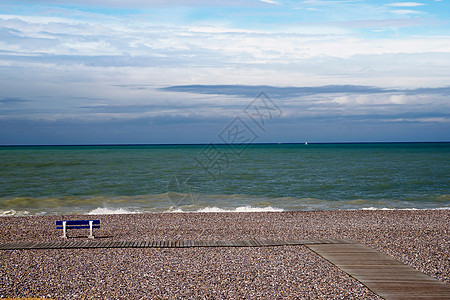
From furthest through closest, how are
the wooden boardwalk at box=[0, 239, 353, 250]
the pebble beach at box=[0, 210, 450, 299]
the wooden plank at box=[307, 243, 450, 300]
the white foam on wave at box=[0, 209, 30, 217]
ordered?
the white foam on wave at box=[0, 209, 30, 217], the wooden boardwalk at box=[0, 239, 353, 250], the pebble beach at box=[0, 210, 450, 299], the wooden plank at box=[307, 243, 450, 300]

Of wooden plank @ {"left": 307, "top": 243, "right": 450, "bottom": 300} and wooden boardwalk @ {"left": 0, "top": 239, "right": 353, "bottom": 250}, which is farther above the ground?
wooden plank @ {"left": 307, "top": 243, "right": 450, "bottom": 300}

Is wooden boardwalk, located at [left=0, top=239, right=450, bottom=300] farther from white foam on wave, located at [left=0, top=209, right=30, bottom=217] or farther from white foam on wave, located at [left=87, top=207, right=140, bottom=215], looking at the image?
white foam on wave, located at [left=0, top=209, right=30, bottom=217]

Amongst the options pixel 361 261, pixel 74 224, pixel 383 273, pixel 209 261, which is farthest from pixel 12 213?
pixel 383 273

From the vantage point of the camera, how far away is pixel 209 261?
350 inches

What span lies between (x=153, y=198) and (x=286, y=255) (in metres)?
15.3

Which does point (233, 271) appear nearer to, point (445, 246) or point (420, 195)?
point (445, 246)

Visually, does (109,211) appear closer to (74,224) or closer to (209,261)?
(74,224)

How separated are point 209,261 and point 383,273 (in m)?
3.51

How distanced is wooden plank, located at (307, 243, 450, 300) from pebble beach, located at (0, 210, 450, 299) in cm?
24

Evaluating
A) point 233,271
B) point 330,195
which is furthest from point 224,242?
point 330,195

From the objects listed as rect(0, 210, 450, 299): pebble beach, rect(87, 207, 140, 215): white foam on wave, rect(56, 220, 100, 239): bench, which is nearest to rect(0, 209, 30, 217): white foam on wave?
rect(87, 207, 140, 215): white foam on wave

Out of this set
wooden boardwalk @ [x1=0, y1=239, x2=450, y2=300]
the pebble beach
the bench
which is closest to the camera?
wooden boardwalk @ [x1=0, y1=239, x2=450, y2=300]

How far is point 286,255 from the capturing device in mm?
9422

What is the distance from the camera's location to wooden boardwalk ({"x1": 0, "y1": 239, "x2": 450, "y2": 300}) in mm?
6961
